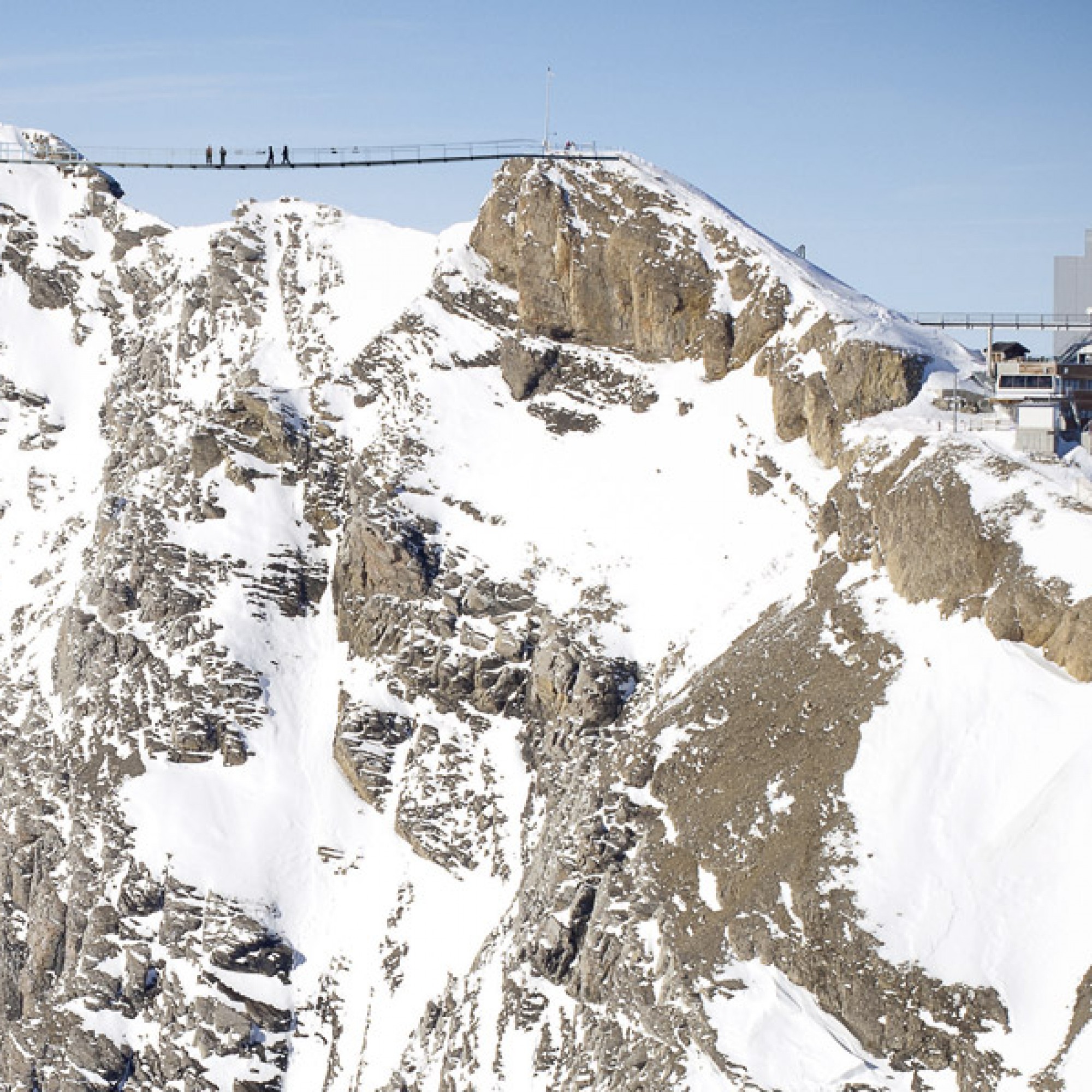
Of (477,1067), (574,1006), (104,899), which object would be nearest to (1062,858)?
(574,1006)

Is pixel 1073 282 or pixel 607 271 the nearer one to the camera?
pixel 607 271

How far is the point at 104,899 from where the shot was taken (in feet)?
278

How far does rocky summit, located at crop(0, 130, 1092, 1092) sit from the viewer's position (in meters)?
64.2

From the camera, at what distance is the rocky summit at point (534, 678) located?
64188mm

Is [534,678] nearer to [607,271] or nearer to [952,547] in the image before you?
[952,547]

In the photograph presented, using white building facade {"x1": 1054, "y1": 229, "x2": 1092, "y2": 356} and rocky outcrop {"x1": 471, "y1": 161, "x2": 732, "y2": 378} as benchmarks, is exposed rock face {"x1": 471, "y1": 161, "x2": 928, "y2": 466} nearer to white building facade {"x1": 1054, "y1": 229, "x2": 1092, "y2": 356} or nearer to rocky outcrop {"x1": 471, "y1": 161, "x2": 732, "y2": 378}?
rocky outcrop {"x1": 471, "y1": 161, "x2": 732, "y2": 378}

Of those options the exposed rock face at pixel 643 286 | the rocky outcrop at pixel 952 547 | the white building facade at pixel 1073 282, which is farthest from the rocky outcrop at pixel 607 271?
the white building facade at pixel 1073 282

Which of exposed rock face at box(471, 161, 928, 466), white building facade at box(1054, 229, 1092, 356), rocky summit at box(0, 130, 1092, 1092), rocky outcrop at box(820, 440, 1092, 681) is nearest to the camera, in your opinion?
rocky summit at box(0, 130, 1092, 1092)

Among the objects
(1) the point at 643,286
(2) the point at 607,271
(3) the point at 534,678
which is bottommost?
(3) the point at 534,678

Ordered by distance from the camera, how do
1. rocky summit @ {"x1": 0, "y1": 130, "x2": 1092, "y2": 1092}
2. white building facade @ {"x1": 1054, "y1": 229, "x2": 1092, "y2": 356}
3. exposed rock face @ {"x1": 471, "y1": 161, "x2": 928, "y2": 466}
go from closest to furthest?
rocky summit @ {"x1": 0, "y1": 130, "x2": 1092, "y2": 1092}, exposed rock face @ {"x1": 471, "y1": 161, "x2": 928, "y2": 466}, white building facade @ {"x1": 1054, "y1": 229, "x2": 1092, "y2": 356}

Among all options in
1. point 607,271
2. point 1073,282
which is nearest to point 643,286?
point 607,271

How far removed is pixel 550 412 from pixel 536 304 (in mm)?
5944

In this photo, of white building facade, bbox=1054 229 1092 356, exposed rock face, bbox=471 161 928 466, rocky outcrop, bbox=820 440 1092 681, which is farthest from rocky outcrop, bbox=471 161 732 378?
white building facade, bbox=1054 229 1092 356

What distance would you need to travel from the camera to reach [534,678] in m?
83.6
